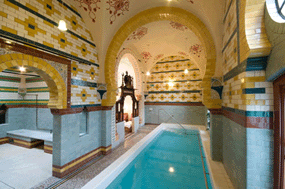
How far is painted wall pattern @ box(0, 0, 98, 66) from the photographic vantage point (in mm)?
2412

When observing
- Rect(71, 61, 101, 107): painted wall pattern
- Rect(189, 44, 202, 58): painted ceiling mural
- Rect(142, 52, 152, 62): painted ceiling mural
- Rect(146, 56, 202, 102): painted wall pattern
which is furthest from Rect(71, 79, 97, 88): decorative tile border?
Rect(146, 56, 202, 102): painted wall pattern

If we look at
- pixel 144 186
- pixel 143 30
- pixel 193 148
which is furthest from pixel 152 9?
pixel 193 148

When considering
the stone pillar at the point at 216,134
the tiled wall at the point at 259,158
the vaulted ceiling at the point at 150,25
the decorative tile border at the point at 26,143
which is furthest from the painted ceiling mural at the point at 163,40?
the decorative tile border at the point at 26,143

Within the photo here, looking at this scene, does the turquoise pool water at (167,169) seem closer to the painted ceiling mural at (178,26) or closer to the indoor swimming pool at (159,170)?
the indoor swimming pool at (159,170)

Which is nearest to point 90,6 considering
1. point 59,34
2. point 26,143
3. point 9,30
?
point 59,34

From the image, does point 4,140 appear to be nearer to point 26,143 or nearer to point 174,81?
point 26,143

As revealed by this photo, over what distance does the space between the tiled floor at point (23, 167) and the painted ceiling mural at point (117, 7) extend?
503cm

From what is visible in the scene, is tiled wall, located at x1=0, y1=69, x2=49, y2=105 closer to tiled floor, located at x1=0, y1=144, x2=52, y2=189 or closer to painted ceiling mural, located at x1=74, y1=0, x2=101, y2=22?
tiled floor, located at x1=0, y1=144, x2=52, y2=189

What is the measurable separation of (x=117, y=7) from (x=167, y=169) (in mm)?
5303

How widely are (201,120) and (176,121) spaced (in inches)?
66.4

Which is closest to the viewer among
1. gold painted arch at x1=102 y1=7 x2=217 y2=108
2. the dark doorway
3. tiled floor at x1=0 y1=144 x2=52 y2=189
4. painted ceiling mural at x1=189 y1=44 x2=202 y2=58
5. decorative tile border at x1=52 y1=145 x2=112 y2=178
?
the dark doorway

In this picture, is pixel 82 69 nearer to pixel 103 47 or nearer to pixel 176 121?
pixel 103 47

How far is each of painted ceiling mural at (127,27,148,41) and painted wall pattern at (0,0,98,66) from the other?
6.91 ft

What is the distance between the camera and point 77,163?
12.2 ft
